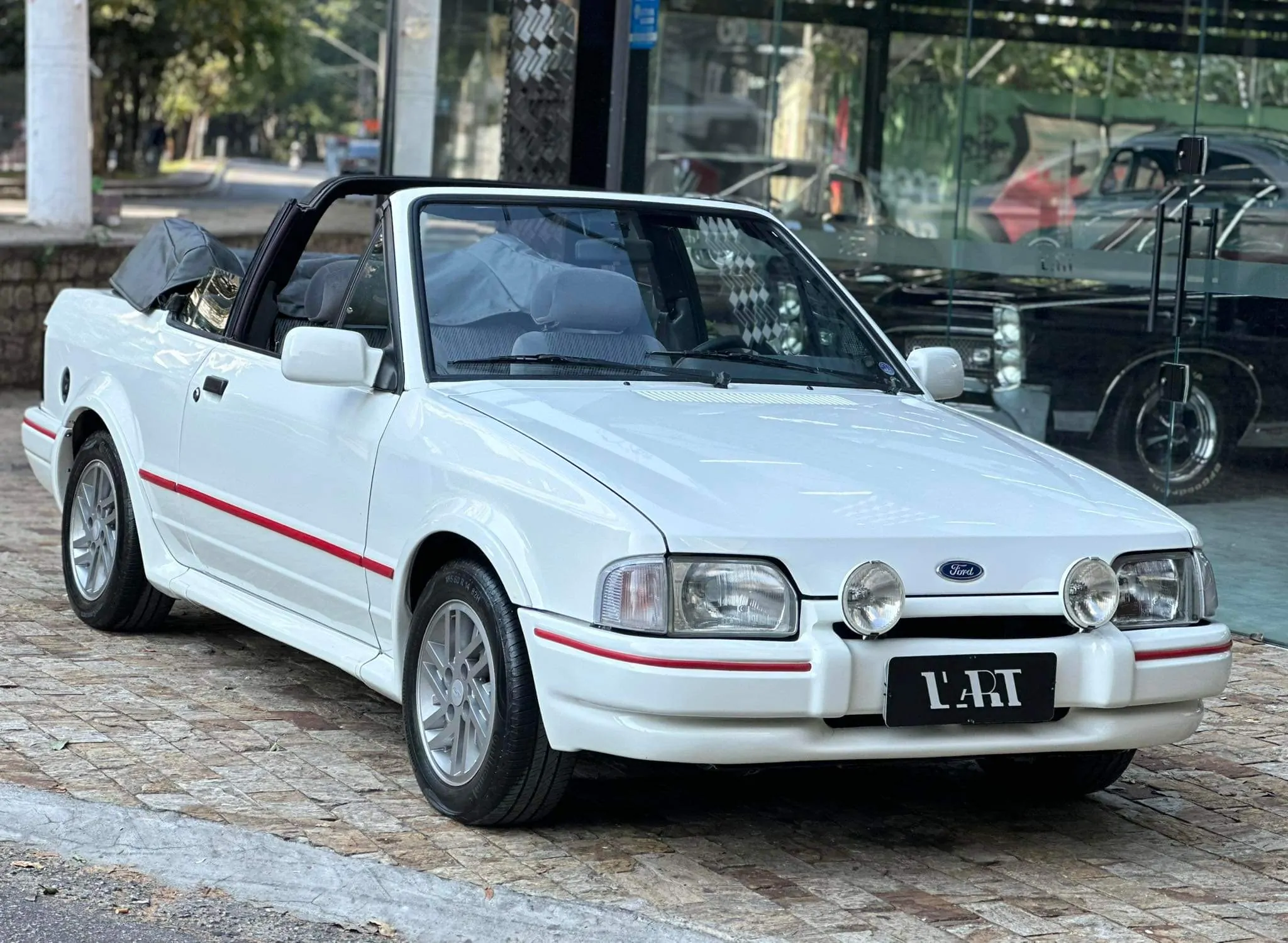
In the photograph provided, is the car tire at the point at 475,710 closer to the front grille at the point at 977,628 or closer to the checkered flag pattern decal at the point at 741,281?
the front grille at the point at 977,628

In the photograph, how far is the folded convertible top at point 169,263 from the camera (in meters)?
6.91

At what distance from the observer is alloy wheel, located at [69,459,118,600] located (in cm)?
683

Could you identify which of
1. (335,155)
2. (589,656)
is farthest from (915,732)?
(335,155)

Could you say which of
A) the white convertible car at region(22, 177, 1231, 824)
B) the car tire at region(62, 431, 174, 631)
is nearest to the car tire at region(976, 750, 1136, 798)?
the white convertible car at region(22, 177, 1231, 824)

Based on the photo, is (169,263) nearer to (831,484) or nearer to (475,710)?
(475,710)

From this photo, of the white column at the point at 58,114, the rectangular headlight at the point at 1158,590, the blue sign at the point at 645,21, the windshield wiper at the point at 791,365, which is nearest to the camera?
the rectangular headlight at the point at 1158,590

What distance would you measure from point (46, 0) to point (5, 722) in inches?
477

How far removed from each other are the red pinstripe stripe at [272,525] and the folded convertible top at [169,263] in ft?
2.39

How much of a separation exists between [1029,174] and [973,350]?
2.97 ft

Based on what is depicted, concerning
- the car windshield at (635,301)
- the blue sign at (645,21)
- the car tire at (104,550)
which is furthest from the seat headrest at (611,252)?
the blue sign at (645,21)

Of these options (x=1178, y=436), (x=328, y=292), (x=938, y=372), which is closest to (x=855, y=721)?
(x=938, y=372)

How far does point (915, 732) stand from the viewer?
445 centimetres

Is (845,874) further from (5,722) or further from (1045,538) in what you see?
(5,722)

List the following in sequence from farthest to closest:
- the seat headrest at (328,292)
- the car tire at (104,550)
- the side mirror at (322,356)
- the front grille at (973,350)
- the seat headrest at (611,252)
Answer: the front grille at (973,350) → the car tire at (104,550) → the seat headrest at (328,292) → the seat headrest at (611,252) → the side mirror at (322,356)
